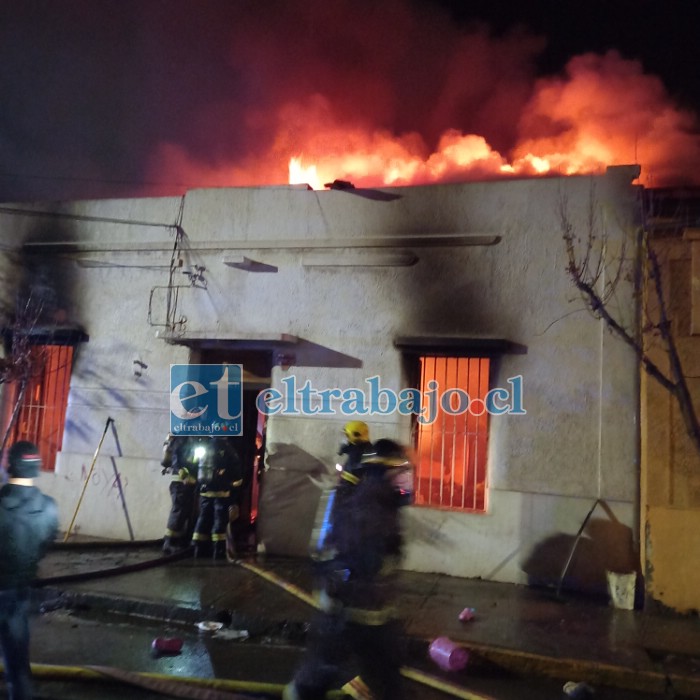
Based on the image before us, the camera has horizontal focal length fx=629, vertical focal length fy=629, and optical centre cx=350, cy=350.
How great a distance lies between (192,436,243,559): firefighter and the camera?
8.15m

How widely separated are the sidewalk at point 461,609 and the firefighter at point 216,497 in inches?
11.2

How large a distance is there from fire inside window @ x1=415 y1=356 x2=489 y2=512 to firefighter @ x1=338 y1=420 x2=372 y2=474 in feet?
12.7

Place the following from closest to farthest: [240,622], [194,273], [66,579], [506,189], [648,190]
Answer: [240,622] < [66,579] < [648,190] < [506,189] < [194,273]

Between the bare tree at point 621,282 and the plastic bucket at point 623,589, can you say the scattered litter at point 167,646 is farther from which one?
the bare tree at point 621,282

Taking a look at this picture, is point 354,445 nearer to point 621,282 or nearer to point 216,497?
point 216,497

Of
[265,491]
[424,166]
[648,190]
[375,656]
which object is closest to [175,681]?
[375,656]

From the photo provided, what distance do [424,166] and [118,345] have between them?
316 inches

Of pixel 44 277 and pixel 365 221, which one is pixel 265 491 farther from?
pixel 44 277

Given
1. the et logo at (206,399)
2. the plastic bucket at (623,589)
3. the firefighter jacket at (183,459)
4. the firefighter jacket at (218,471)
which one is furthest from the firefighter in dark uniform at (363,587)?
the et logo at (206,399)

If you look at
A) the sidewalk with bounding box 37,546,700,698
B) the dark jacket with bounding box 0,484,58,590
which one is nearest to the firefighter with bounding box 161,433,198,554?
the sidewalk with bounding box 37,546,700,698

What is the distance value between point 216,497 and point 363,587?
4.46m

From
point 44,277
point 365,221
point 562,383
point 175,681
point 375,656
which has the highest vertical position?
point 365,221

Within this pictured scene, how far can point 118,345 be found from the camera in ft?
31.2

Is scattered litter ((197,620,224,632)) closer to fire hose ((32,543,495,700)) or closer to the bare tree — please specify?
fire hose ((32,543,495,700))
